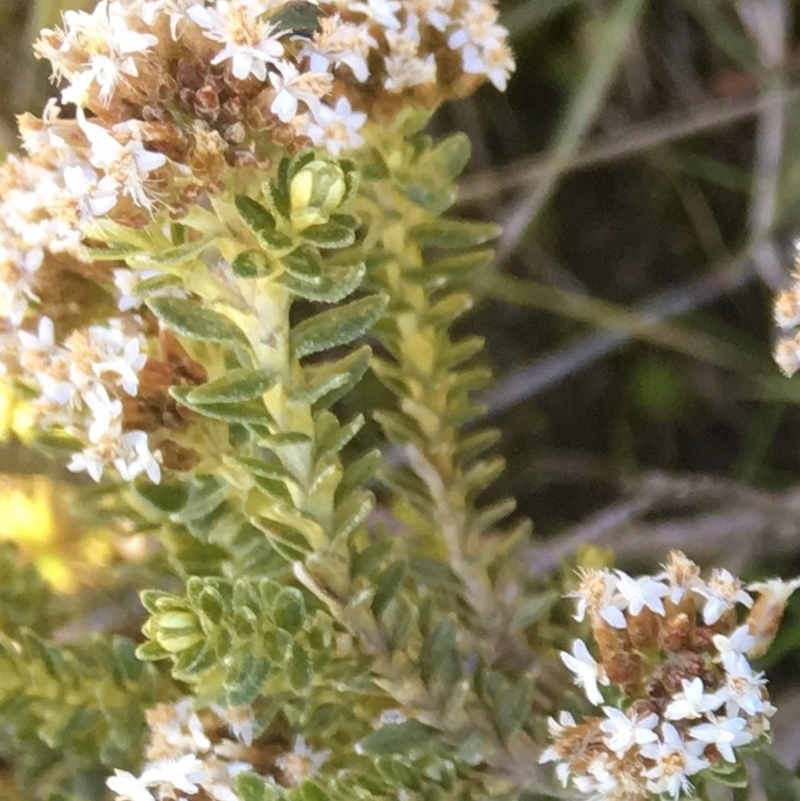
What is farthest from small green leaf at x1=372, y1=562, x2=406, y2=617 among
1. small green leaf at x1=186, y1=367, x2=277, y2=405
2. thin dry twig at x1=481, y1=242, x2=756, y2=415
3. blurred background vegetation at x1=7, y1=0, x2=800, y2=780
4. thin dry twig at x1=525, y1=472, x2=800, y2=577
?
thin dry twig at x1=481, y1=242, x2=756, y2=415

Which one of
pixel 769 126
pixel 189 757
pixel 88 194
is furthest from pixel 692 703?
pixel 769 126

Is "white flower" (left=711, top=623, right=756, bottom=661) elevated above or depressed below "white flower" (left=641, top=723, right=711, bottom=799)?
above

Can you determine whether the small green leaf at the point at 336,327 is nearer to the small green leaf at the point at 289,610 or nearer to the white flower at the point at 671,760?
the small green leaf at the point at 289,610

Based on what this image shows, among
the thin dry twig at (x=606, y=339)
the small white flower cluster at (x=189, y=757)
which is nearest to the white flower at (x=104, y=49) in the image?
the small white flower cluster at (x=189, y=757)

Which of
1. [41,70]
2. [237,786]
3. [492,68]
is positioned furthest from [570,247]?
[237,786]

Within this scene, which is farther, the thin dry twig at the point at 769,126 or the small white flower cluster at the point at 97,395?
the thin dry twig at the point at 769,126

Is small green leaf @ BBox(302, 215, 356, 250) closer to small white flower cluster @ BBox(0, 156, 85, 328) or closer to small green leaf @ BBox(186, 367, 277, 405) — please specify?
small green leaf @ BBox(186, 367, 277, 405)

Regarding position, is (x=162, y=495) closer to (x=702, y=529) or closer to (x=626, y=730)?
(x=626, y=730)
